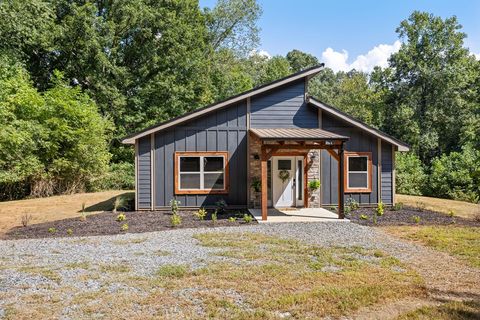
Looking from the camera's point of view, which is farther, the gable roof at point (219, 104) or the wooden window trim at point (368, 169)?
the wooden window trim at point (368, 169)

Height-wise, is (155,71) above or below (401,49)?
below

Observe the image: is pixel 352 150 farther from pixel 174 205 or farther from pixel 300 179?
pixel 174 205

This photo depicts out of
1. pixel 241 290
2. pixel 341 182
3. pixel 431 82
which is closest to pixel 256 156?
pixel 341 182

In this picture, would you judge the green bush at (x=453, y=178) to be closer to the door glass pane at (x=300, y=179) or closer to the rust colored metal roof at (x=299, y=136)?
the door glass pane at (x=300, y=179)

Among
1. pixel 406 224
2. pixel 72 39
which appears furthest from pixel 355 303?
pixel 72 39

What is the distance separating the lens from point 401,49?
26.6 meters

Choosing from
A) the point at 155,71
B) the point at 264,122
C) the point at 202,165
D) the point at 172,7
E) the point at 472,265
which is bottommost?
the point at 472,265

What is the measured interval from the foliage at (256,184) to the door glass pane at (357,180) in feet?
11.2

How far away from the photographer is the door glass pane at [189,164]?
12266 mm

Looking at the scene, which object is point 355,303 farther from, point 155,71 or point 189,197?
point 155,71

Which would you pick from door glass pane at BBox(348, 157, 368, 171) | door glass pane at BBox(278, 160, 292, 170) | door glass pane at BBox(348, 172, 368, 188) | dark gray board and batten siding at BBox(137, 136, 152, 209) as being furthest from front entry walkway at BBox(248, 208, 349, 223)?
dark gray board and batten siding at BBox(137, 136, 152, 209)

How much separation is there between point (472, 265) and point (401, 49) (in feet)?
79.7

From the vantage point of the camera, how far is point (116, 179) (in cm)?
2028

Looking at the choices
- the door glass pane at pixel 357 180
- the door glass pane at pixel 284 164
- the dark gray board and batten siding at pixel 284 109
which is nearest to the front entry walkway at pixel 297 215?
the door glass pane at pixel 284 164
